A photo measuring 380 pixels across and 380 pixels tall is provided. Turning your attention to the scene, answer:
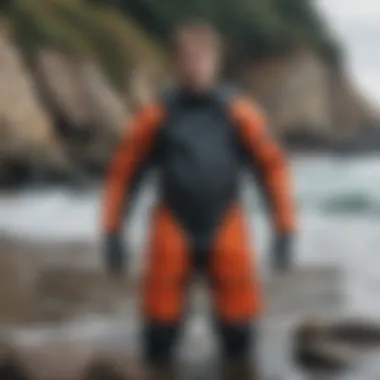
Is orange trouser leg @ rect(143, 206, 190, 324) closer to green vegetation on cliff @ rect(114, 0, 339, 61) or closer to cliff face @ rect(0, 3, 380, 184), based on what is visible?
cliff face @ rect(0, 3, 380, 184)

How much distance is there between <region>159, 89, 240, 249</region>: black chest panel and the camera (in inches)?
98.3

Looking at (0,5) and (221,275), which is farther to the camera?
(0,5)

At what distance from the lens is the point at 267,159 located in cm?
251

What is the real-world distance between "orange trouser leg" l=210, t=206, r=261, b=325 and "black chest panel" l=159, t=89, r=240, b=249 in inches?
0.9

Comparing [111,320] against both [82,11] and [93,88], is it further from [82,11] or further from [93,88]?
[93,88]

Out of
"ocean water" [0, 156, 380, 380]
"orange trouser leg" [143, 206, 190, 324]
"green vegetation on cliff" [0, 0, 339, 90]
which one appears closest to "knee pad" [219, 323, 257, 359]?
"orange trouser leg" [143, 206, 190, 324]

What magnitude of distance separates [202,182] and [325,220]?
2233 mm

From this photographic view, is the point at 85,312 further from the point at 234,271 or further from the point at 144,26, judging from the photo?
the point at 144,26

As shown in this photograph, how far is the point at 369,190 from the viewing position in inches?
177

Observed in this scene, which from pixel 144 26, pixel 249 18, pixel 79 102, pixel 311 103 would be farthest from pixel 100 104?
pixel 249 18

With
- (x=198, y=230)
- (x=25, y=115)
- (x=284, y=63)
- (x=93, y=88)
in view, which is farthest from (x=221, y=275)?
(x=93, y=88)

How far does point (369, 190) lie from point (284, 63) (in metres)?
0.76

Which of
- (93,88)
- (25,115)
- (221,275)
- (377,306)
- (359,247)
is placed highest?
(93,88)

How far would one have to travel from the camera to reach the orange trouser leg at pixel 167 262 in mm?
2510
